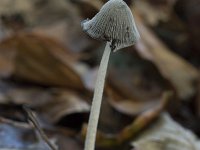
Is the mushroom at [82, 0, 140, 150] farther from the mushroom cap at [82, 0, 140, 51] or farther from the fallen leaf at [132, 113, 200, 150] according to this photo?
the fallen leaf at [132, 113, 200, 150]

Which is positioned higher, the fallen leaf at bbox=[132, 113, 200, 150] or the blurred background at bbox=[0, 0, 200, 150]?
the blurred background at bbox=[0, 0, 200, 150]

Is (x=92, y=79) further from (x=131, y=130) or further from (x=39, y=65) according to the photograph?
(x=131, y=130)

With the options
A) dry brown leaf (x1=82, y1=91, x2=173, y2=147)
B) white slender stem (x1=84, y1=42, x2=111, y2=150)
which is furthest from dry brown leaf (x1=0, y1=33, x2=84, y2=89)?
white slender stem (x1=84, y1=42, x2=111, y2=150)

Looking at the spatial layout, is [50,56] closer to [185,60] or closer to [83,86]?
[83,86]

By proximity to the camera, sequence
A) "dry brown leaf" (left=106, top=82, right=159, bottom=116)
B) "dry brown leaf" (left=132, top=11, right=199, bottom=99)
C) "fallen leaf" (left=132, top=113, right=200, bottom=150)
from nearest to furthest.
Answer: "fallen leaf" (left=132, top=113, right=200, bottom=150) → "dry brown leaf" (left=106, top=82, right=159, bottom=116) → "dry brown leaf" (left=132, top=11, right=199, bottom=99)

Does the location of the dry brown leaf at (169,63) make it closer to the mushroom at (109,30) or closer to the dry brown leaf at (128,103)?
the dry brown leaf at (128,103)

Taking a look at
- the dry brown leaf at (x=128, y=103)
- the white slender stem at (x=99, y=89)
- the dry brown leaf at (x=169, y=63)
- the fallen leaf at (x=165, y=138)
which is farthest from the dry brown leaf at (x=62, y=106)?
the white slender stem at (x=99, y=89)

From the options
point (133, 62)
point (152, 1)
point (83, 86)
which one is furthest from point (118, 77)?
point (152, 1)

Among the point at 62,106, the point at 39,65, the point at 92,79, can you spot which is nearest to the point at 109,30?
the point at 62,106
